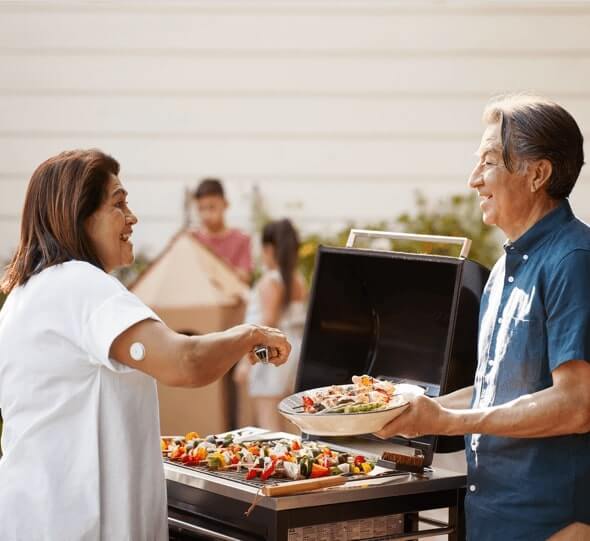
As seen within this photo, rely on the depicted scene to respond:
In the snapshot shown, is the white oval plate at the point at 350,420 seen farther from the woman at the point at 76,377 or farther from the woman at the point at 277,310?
the woman at the point at 277,310

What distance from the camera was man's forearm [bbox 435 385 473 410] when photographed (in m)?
2.63

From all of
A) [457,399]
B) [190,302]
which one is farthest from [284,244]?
[457,399]

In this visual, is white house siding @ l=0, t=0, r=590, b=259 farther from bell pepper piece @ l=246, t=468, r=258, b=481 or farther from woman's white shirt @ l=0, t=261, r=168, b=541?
woman's white shirt @ l=0, t=261, r=168, b=541

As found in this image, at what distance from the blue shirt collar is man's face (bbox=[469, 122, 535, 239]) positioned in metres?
0.04

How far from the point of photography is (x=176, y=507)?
106 inches

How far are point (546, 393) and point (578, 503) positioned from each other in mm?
263

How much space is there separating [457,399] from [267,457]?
19.2 inches

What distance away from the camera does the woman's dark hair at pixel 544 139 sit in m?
2.30

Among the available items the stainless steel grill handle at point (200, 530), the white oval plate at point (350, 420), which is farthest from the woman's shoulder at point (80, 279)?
the stainless steel grill handle at point (200, 530)

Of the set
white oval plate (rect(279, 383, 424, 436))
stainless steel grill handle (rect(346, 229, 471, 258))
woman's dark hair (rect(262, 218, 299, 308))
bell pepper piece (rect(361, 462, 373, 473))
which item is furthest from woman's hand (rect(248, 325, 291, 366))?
woman's dark hair (rect(262, 218, 299, 308))

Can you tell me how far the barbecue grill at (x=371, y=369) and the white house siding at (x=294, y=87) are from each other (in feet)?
12.1

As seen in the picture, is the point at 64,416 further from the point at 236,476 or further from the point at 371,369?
the point at 371,369

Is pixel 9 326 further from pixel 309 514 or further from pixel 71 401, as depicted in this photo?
pixel 309 514

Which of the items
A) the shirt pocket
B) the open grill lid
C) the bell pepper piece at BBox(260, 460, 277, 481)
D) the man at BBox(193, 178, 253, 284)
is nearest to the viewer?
the shirt pocket
